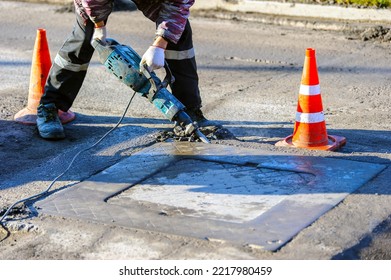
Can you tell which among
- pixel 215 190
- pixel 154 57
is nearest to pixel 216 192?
pixel 215 190

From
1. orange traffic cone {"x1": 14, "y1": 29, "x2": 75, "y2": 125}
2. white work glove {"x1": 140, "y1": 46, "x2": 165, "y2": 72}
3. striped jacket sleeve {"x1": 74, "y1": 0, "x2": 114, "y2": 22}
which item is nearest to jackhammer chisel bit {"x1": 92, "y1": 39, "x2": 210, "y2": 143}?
white work glove {"x1": 140, "y1": 46, "x2": 165, "y2": 72}

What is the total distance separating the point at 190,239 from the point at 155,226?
0.85 ft

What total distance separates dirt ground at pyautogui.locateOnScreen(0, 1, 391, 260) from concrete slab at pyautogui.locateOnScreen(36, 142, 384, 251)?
92 mm

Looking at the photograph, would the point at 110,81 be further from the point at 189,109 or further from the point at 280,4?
the point at 280,4

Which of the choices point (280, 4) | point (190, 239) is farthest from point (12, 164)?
point (280, 4)

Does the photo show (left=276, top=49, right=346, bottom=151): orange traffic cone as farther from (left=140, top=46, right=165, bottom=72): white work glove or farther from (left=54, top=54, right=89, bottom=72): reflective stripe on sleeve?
(left=54, top=54, right=89, bottom=72): reflective stripe on sleeve

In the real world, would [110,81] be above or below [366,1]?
below

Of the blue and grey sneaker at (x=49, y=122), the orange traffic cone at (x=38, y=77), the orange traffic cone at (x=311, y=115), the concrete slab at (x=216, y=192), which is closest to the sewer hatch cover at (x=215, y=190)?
the concrete slab at (x=216, y=192)

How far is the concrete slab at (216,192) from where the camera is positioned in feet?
15.2

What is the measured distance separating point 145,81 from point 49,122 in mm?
983

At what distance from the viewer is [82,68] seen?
623 cm

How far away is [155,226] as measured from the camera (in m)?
4.66

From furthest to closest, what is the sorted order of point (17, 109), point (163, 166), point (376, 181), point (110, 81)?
point (110, 81)
point (17, 109)
point (163, 166)
point (376, 181)

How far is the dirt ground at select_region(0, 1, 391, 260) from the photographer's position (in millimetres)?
4449
